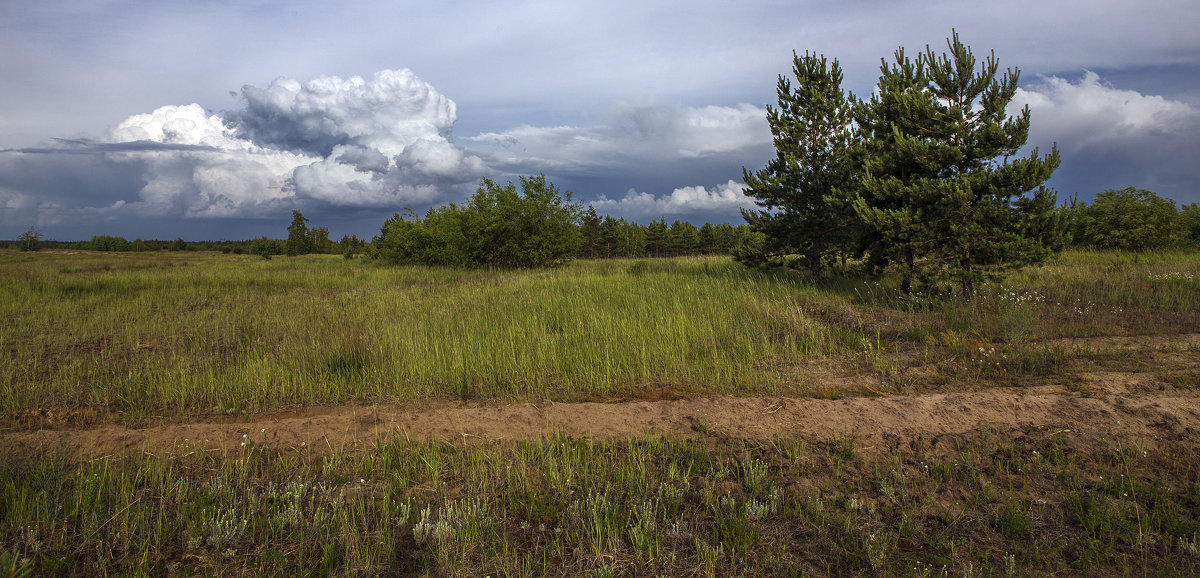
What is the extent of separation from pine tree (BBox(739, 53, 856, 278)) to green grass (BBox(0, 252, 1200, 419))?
7.30 feet

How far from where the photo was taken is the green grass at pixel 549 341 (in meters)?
6.35

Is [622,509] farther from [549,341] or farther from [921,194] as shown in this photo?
[921,194]

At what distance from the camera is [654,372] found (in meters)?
6.75

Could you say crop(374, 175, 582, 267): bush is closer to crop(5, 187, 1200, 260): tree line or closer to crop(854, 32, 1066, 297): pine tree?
crop(5, 187, 1200, 260): tree line

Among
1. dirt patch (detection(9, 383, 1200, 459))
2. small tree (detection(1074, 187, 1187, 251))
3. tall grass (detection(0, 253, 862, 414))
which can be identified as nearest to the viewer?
dirt patch (detection(9, 383, 1200, 459))

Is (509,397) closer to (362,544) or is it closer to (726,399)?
(726,399)

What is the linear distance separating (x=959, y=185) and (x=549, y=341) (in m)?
9.09

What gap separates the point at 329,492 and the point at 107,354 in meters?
7.51

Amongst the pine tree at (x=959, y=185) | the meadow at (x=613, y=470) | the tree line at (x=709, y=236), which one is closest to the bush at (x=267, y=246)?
the tree line at (x=709, y=236)

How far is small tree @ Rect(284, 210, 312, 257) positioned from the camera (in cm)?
5406

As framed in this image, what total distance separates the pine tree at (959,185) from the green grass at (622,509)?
306 inches

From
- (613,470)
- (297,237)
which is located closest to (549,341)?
(613,470)

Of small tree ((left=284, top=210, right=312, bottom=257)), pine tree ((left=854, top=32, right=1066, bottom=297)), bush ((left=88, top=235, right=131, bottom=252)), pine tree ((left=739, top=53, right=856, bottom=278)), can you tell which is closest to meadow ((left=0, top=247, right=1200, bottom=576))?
pine tree ((left=854, top=32, right=1066, bottom=297))

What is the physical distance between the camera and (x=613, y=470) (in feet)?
13.3
